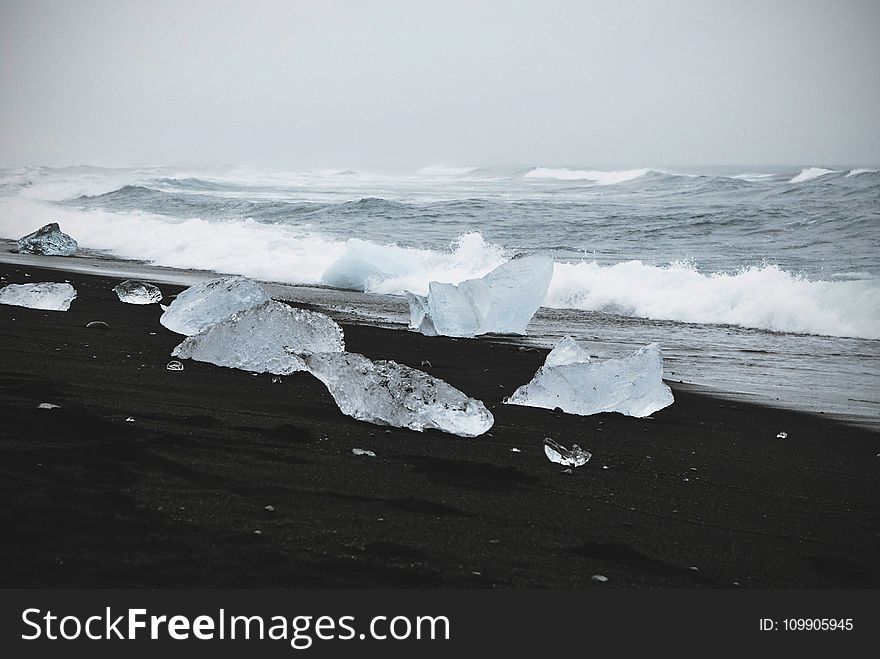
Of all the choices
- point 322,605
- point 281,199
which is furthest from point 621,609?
point 281,199

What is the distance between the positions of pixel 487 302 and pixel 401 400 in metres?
3.70

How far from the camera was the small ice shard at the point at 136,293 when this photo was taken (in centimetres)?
712

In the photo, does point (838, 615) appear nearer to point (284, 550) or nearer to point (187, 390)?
point (284, 550)

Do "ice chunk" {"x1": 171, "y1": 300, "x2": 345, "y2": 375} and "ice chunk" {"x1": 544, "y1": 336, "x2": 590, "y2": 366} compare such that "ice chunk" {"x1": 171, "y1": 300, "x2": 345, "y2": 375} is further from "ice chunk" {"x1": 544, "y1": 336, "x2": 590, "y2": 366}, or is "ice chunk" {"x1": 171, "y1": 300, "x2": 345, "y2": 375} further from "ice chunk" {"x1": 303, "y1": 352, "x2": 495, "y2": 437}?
"ice chunk" {"x1": 544, "y1": 336, "x2": 590, "y2": 366}

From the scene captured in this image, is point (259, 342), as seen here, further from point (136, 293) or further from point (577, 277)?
point (577, 277)

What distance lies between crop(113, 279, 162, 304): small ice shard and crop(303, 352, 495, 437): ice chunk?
13.1 ft

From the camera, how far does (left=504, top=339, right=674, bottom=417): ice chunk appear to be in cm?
443

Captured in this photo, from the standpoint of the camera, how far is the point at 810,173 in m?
23.6

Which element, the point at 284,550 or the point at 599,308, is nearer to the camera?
the point at 284,550

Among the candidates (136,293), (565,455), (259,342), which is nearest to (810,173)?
(136,293)

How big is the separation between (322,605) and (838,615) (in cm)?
128

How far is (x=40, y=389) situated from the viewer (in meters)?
3.45

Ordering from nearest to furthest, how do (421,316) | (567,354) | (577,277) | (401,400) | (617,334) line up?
(401,400) < (567,354) < (421,316) < (617,334) < (577,277)

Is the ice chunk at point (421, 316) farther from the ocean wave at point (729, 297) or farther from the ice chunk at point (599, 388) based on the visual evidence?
the ocean wave at point (729, 297)
